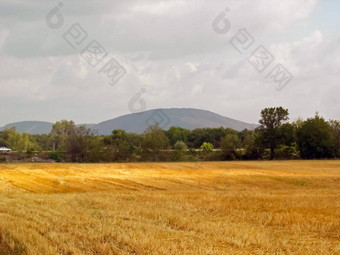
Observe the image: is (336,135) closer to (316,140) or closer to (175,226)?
(316,140)

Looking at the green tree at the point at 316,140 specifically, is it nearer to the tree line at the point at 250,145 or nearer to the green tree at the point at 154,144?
the tree line at the point at 250,145

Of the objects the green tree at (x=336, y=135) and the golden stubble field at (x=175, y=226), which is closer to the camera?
the golden stubble field at (x=175, y=226)

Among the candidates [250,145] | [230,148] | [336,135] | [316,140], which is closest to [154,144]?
[230,148]

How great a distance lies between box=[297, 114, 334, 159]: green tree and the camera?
66569 mm

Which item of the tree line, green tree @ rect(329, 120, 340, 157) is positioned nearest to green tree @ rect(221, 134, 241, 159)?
the tree line

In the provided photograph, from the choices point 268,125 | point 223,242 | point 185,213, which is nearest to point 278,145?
point 268,125

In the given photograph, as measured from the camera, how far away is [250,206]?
627 inches

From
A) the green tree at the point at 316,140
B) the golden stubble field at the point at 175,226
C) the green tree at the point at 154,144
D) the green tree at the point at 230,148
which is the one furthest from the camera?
the green tree at the point at 154,144

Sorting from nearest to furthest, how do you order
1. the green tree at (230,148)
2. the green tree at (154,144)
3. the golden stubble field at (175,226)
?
the golden stubble field at (175,226) < the green tree at (230,148) < the green tree at (154,144)

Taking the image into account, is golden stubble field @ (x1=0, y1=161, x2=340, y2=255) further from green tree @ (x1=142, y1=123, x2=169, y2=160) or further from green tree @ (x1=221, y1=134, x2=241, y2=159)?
green tree @ (x1=142, y1=123, x2=169, y2=160)

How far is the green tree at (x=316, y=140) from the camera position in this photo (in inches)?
2621

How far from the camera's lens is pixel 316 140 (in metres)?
67.2

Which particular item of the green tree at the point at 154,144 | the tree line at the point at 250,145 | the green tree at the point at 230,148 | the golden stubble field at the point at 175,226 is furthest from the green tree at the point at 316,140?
the golden stubble field at the point at 175,226

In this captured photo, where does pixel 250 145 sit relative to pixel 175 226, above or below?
above
